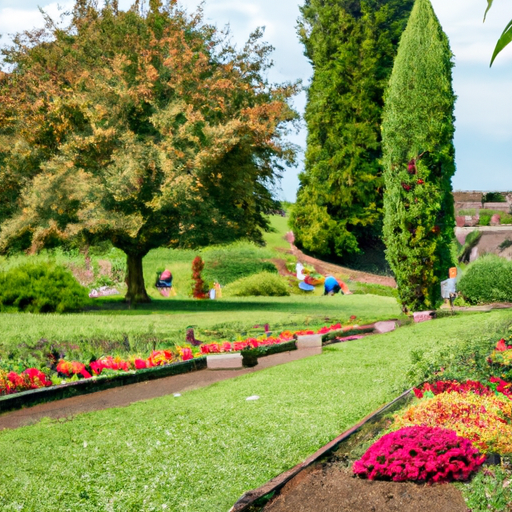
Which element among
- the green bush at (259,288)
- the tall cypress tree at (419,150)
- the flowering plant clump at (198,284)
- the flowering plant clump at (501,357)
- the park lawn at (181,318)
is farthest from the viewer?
the green bush at (259,288)

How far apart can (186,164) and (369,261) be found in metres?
14.4

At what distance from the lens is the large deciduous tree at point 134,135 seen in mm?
16641

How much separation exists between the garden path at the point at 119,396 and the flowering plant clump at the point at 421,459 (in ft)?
11.5

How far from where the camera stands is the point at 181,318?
15.1 m

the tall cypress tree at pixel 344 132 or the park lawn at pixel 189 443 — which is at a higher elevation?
the tall cypress tree at pixel 344 132

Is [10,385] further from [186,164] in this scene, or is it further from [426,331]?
[186,164]

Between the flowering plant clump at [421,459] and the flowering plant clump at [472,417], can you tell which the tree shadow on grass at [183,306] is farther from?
the flowering plant clump at [421,459]

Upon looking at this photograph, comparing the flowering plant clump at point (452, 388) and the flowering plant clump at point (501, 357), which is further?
the flowering plant clump at point (501, 357)

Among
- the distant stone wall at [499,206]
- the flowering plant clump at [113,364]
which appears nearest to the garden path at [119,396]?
the flowering plant clump at [113,364]

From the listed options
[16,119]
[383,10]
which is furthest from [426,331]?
[383,10]

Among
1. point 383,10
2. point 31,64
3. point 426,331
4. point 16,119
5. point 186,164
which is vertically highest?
point 383,10

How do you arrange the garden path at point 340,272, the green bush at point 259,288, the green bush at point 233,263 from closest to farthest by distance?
the green bush at point 259,288
the green bush at point 233,263
the garden path at point 340,272

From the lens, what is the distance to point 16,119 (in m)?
17.9

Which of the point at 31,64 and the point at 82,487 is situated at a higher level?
the point at 31,64
